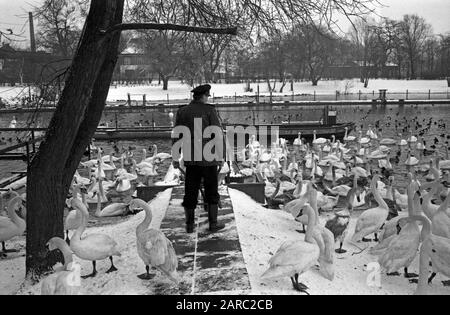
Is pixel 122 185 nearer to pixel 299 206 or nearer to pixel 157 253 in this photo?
pixel 299 206

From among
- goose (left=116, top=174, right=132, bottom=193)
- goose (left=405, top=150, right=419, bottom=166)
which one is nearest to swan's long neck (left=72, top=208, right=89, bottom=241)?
goose (left=116, top=174, right=132, bottom=193)

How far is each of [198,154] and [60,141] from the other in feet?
5.38

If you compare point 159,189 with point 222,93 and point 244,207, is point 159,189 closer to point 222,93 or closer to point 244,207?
point 244,207

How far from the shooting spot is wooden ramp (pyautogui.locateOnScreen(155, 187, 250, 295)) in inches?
195

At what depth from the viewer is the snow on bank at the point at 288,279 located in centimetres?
531

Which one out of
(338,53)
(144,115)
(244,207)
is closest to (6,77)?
(244,207)

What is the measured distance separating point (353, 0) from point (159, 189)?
5.72 metres

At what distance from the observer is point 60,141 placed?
596 centimetres

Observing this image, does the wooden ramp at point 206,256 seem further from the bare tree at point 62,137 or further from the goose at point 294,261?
the bare tree at point 62,137

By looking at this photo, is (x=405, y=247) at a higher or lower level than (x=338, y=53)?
lower

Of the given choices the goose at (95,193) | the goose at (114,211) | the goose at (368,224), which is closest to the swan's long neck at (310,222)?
the goose at (368,224)

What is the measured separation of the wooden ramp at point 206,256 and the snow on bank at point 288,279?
16 cm

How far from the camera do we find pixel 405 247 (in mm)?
5992

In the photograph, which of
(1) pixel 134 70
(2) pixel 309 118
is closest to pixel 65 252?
(2) pixel 309 118
